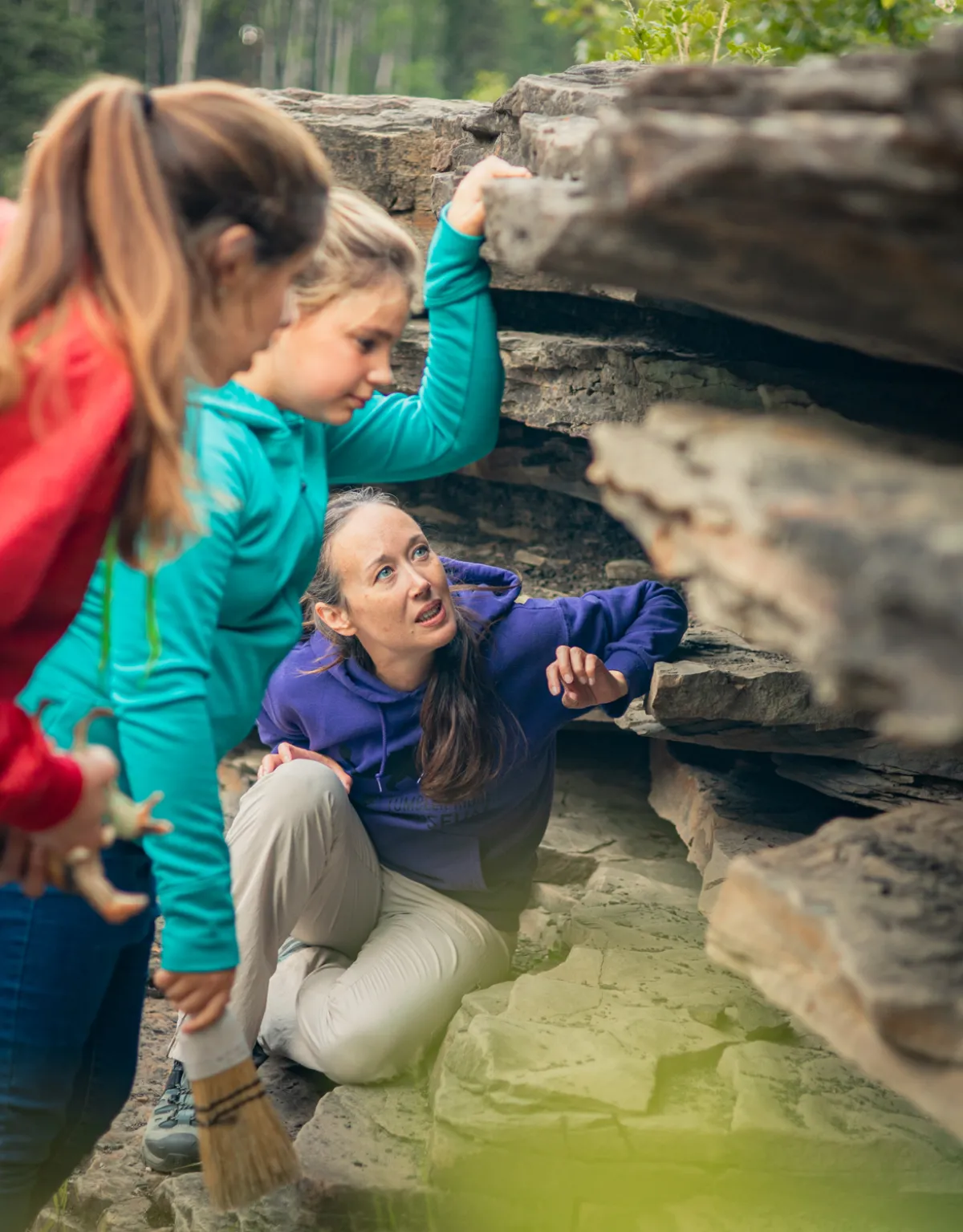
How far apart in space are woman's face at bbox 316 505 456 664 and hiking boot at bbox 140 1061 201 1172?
1.09 meters

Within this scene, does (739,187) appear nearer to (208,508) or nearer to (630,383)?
(208,508)

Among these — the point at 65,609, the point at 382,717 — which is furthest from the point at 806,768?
the point at 65,609

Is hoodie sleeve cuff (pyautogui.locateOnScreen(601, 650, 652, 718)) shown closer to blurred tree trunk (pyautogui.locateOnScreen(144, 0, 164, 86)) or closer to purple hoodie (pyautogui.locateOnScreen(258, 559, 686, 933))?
purple hoodie (pyautogui.locateOnScreen(258, 559, 686, 933))

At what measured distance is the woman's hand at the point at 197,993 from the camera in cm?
203

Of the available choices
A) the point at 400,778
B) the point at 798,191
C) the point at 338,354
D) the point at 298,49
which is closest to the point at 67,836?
the point at 338,354

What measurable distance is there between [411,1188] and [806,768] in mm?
1518

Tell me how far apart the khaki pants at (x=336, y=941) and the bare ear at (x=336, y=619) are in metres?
0.33

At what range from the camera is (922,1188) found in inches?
94.4

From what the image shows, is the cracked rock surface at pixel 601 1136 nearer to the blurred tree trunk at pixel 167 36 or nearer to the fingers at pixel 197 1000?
the fingers at pixel 197 1000

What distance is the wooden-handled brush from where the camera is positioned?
2096 mm

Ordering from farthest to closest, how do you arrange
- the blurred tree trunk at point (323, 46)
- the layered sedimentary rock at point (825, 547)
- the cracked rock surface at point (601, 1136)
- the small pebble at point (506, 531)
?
the blurred tree trunk at point (323, 46)
the small pebble at point (506, 531)
the cracked rock surface at point (601, 1136)
the layered sedimentary rock at point (825, 547)

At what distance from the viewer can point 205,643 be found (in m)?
2.06

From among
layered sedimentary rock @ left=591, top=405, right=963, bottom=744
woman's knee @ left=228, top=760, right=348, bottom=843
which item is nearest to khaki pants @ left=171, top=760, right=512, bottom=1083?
woman's knee @ left=228, top=760, right=348, bottom=843

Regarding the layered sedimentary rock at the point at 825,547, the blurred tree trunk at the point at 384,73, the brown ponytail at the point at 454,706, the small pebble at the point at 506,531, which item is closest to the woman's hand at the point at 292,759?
the brown ponytail at the point at 454,706
